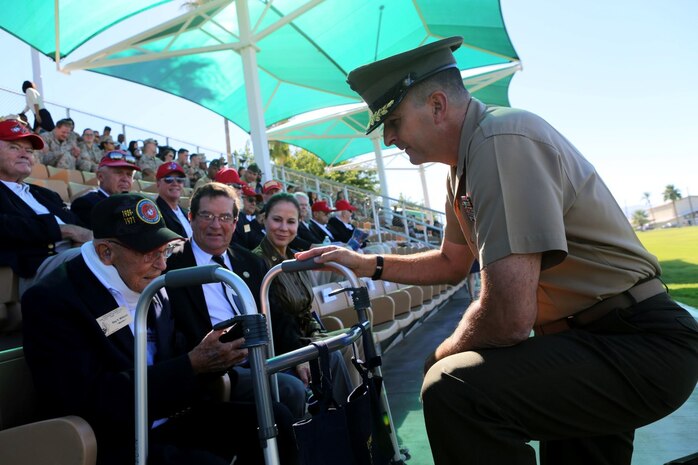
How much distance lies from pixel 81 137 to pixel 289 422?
32.8 ft

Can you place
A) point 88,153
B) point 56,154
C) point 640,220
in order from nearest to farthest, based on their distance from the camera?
point 56,154 < point 88,153 < point 640,220

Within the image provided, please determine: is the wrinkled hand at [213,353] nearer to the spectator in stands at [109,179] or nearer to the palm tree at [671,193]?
the spectator in stands at [109,179]

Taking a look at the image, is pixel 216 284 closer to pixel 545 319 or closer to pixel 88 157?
pixel 545 319

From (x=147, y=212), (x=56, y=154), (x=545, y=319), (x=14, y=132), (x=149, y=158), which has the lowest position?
(x=545, y=319)

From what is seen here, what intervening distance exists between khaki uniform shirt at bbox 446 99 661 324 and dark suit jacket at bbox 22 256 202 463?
3.91ft

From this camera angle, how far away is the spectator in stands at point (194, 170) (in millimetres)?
12039

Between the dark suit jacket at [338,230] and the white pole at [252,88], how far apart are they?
5.89ft

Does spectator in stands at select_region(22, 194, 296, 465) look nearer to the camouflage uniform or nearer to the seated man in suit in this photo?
the seated man in suit

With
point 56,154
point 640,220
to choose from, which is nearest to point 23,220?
point 56,154

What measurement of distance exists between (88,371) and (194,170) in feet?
38.4

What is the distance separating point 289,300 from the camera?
3.40 m

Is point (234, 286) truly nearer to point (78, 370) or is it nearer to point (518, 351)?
point (78, 370)

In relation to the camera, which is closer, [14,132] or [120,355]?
[120,355]

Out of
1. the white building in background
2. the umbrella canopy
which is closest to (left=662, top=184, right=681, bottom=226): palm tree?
the white building in background
